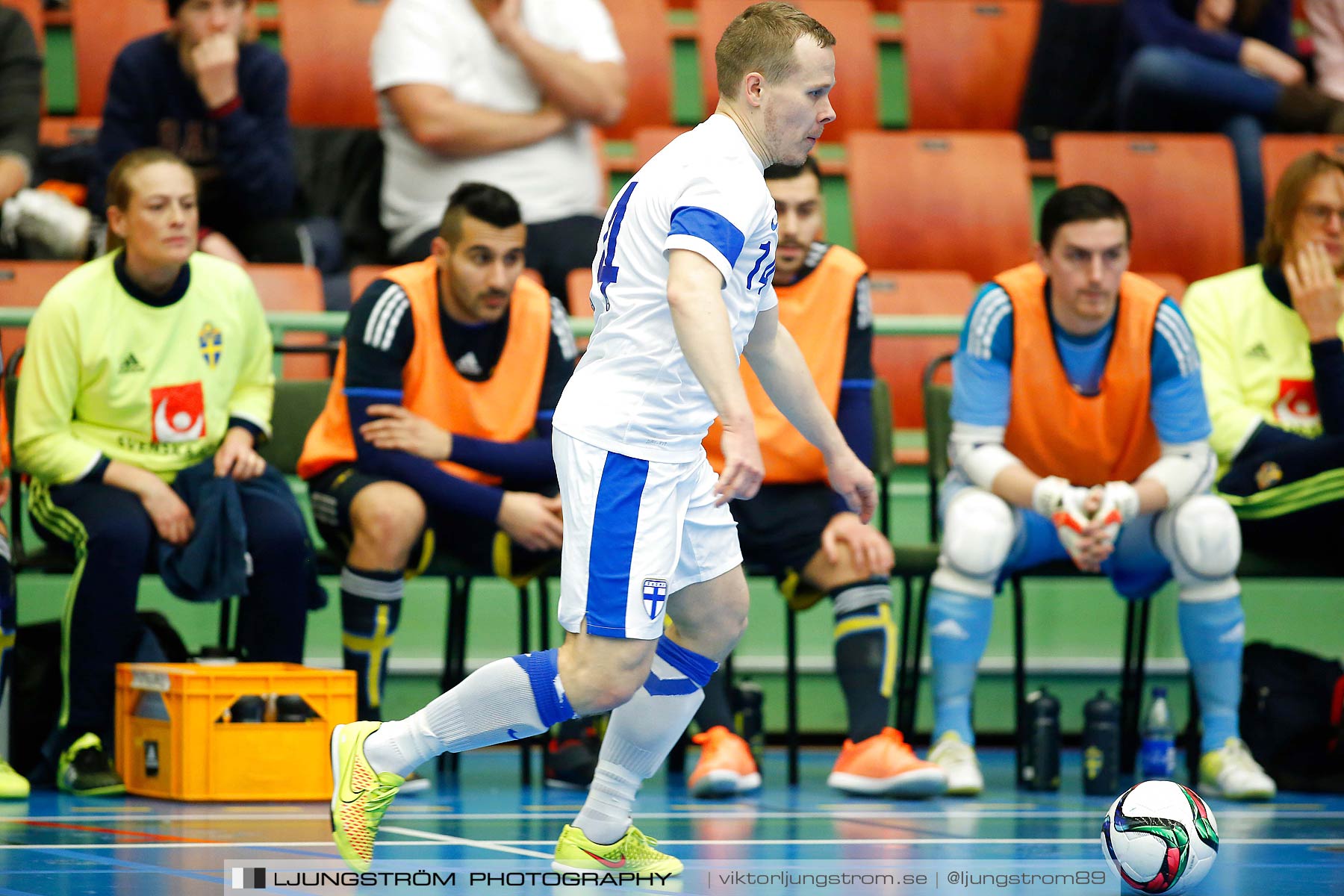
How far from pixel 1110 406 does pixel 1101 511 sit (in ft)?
1.84

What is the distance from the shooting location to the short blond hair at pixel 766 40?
331 cm

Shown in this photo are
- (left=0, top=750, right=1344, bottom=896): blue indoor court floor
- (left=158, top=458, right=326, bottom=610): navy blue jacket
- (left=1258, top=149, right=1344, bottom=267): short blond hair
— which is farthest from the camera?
(left=1258, top=149, right=1344, bottom=267): short blond hair

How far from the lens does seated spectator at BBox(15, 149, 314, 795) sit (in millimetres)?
4859

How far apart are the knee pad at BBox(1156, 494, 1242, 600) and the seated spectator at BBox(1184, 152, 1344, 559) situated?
1.06ft

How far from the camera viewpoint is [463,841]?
3.97 m

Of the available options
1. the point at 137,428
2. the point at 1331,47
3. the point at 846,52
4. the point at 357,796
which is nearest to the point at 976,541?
the point at 357,796

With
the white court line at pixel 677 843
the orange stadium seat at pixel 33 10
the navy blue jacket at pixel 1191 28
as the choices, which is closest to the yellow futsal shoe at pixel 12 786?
the white court line at pixel 677 843

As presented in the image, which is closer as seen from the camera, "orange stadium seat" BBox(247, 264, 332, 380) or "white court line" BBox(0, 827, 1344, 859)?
"white court line" BBox(0, 827, 1344, 859)

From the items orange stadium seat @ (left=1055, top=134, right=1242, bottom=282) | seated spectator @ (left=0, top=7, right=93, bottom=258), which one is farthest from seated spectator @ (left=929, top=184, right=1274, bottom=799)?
seated spectator @ (left=0, top=7, right=93, bottom=258)

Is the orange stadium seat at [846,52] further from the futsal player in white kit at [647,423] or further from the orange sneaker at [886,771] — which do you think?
the futsal player in white kit at [647,423]

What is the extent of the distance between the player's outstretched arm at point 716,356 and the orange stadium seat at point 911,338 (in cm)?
350

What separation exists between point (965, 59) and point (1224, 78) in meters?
1.16

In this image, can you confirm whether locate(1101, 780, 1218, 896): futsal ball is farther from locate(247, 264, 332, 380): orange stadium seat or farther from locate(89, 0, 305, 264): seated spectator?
locate(89, 0, 305, 264): seated spectator

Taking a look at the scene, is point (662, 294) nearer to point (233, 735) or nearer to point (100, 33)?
point (233, 735)
